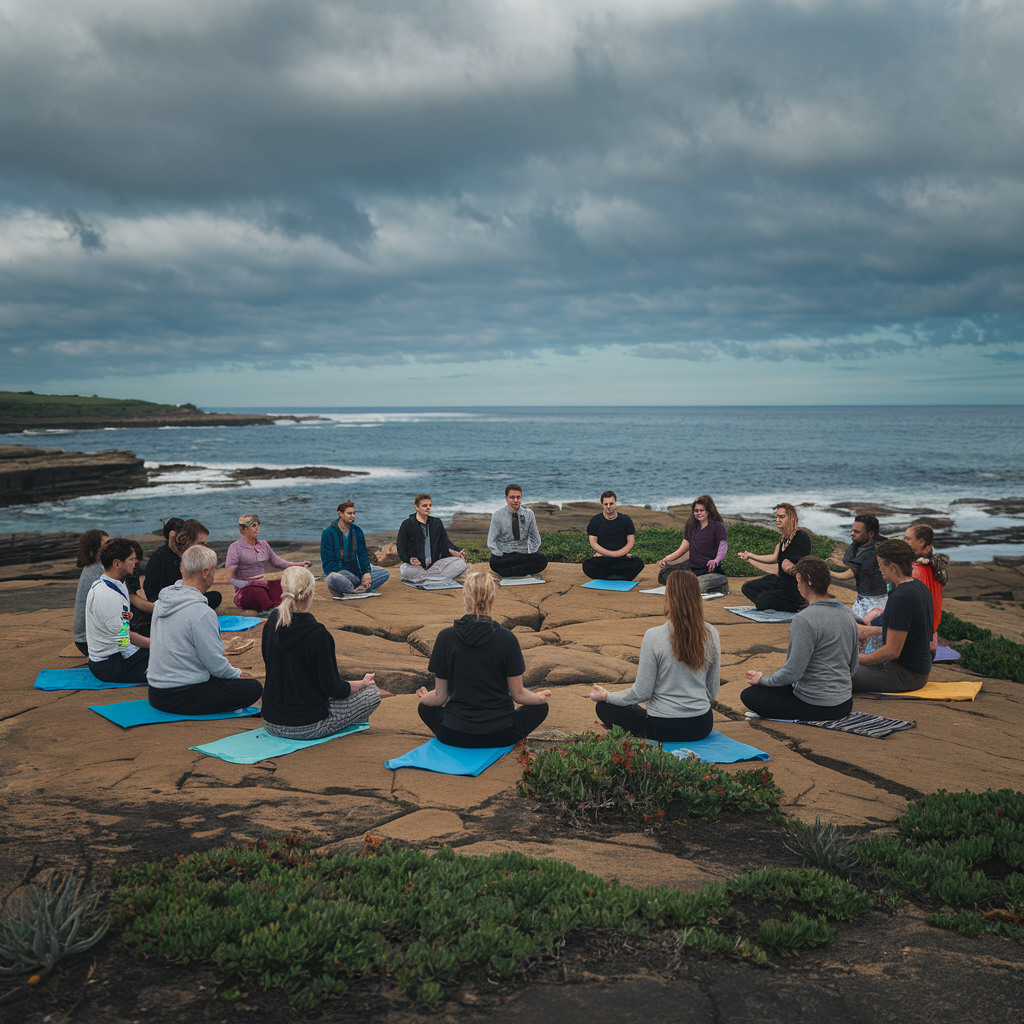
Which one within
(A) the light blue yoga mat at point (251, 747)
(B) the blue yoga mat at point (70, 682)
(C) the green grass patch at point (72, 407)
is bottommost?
(B) the blue yoga mat at point (70, 682)

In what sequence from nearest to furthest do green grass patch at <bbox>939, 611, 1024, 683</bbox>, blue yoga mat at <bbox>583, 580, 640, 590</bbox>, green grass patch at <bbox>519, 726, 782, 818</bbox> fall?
1. green grass patch at <bbox>519, 726, 782, 818</bbox>
2. green grass patch at <bbox>939, 611, 1024, 683</bbox>
3. blue yoga mat at <bbox>583, 580, 640, 590</bbox>

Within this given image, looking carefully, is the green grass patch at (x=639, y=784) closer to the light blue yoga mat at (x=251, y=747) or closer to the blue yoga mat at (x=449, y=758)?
the blue yoga mat at (x=449, y=758)

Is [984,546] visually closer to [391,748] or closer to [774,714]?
[774,714]

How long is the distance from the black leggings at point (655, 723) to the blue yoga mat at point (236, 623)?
6.49 meters

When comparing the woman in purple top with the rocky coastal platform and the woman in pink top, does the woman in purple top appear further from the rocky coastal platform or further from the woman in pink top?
the woman in pink top

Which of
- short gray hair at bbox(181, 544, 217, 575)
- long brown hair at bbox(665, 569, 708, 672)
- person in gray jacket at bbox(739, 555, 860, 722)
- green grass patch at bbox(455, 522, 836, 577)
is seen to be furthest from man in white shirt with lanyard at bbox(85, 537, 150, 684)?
green grass patch at bbox(455, 522, 836, 577)

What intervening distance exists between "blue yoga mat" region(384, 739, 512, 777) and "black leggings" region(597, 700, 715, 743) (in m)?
0.98

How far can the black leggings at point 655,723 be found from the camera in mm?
6371

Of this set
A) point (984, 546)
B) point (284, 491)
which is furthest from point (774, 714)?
point (284, 491)

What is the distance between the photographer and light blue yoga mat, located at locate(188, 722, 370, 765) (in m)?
6.16

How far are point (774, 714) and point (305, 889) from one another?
5.07 meters

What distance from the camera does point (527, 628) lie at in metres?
11.6

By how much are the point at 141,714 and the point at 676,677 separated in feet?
16.7

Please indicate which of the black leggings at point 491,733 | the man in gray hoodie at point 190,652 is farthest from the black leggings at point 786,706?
the man in gray hoodie at point 190,652
